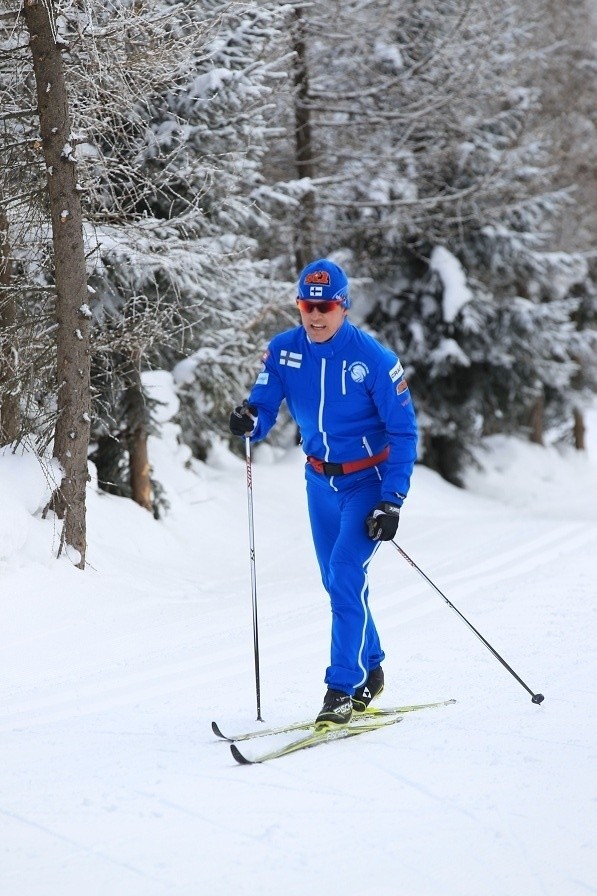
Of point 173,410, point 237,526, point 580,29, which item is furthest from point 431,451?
point 580,29

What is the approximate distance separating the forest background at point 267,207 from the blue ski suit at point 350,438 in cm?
351

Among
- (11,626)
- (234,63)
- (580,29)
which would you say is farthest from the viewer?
(580,29)

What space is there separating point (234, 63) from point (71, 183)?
3233 millimetres

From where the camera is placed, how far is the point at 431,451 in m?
20.2

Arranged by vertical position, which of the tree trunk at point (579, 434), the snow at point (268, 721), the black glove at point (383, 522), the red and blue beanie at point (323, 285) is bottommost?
the tree trunk at point (579, 434)

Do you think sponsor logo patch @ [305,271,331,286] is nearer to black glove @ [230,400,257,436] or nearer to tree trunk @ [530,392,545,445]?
black glove @ [230,400,257,436]

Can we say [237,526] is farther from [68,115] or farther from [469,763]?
[469,763]

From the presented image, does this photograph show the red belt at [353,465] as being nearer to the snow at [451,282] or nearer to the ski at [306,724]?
the ski at [306,724]

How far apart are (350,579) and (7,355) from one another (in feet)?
14.9

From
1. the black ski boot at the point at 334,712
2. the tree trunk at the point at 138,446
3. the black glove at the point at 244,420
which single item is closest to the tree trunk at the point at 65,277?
the tree trunk at the point at 138,446

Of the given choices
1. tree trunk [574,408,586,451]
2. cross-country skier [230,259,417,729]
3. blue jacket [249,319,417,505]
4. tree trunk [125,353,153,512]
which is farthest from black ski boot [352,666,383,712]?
tree trunk [574,408,586,451]

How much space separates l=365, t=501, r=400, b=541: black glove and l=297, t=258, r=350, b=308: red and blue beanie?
3.44 feet

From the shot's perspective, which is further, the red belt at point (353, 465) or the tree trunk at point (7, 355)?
the tree trunk at point (7, 355)

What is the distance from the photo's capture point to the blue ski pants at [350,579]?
505 centimetres
